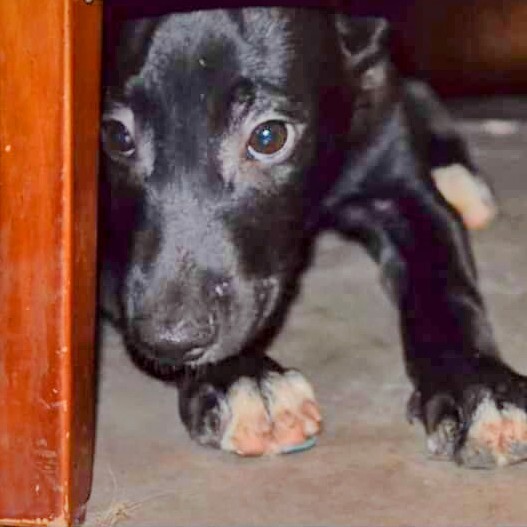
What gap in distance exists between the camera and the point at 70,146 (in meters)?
1.69

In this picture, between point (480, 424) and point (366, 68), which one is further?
point (366, 68)

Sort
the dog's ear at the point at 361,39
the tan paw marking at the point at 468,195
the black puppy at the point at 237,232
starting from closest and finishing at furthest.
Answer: the black puppy at the point at 237,232 < the dog's ear at the point at 361,39 < the tan paw marking at the point at 468,195

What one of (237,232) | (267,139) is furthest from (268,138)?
(237,232)

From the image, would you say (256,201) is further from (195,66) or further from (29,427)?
(29,427)

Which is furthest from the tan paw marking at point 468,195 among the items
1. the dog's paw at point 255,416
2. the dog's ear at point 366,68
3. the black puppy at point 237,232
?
the dog's paw at point 255,416

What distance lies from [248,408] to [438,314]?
0.31 meters

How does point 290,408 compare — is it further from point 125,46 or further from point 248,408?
point 125,46

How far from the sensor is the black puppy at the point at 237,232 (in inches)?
77.6

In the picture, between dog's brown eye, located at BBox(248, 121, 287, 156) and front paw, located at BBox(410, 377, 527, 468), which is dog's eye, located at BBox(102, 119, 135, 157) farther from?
front paw, located at BBox(410, 377, 527, 468)

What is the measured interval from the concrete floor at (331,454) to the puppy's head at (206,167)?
0.44ft

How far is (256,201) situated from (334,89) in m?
0.21

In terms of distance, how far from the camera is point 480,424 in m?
1.95

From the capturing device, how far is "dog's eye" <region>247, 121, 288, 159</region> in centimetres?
205

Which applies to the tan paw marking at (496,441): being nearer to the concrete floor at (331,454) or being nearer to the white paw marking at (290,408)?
the concrete floor at (331,454)
